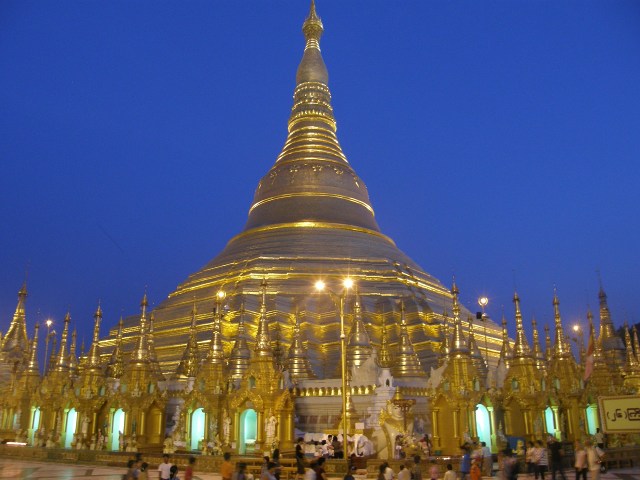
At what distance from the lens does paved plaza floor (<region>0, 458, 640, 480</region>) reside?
15750 millimetres

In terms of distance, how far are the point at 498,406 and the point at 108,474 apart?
41.3 ft

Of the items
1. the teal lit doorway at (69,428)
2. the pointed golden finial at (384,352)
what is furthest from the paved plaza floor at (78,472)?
the pointed golden finial at (384,352)

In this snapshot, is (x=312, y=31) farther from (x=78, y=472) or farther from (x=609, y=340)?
(x=78, y=472)

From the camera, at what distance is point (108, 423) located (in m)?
23.8

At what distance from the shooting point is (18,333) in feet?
122

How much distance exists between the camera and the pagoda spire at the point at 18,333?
36.4 metres

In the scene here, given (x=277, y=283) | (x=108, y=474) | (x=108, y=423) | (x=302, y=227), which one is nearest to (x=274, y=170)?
(x=302, y=227)

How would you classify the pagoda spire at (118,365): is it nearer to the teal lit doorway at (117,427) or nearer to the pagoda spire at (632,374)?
the teal lit doorway at (117,427)

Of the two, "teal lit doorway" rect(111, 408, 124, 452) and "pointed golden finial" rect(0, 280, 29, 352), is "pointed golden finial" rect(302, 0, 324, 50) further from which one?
"teal lit doorway" rect(111, 408, 124, 452)

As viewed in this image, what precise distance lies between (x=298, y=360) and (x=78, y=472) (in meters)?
10.4

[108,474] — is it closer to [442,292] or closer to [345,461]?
[345,461]

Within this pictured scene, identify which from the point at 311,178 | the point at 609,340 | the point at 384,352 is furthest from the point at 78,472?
the point at 609,340

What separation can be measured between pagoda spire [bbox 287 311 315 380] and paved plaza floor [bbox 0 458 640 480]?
7.99 metres

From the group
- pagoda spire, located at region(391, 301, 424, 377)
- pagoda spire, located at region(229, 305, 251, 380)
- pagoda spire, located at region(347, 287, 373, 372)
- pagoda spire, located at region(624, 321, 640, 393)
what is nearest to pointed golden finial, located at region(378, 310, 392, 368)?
pagoda spire, located at region(391, 301, 424, 377)
